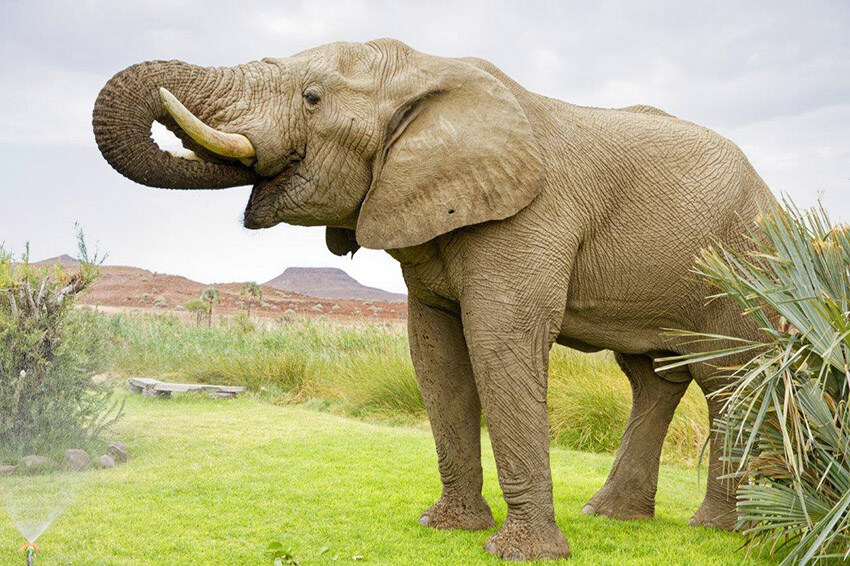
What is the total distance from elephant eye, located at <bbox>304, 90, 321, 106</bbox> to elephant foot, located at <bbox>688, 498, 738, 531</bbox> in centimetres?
394

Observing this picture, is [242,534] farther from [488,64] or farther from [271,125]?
[488,64]

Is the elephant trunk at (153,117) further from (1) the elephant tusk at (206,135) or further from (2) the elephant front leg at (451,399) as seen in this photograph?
(2) the elephant front leg at (451,399)

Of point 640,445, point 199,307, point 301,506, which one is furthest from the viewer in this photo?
point 199,307

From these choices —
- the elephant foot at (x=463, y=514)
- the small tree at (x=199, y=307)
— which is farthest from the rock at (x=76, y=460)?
the small tree at (x=199, y=307)

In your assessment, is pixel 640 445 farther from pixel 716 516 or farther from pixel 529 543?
pixel 529 543

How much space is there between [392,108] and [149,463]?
213 inches

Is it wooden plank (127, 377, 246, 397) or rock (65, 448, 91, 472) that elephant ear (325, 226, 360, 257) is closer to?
rock (65, 448, 91, 472)

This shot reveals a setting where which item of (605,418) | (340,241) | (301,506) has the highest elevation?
(340,241)

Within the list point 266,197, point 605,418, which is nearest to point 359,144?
point 266,197

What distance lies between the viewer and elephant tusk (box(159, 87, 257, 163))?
4.50m

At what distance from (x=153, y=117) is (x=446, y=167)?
164 cm

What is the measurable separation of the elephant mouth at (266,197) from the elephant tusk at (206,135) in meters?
0.28

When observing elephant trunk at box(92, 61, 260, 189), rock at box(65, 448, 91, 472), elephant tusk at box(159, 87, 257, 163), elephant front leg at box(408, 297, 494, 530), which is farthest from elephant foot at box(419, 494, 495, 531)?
rock at box(65, 448, 91, 472)

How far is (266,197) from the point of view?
501cm
